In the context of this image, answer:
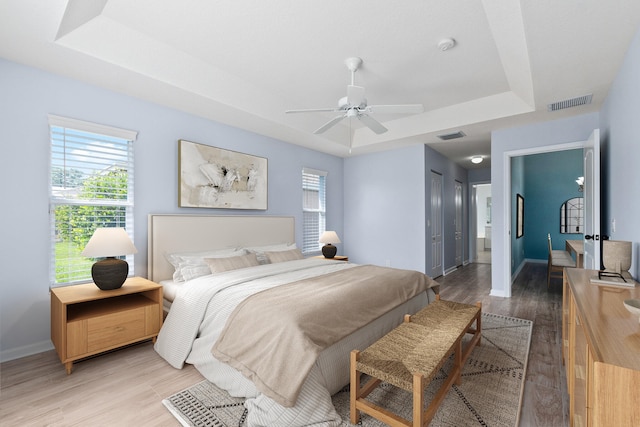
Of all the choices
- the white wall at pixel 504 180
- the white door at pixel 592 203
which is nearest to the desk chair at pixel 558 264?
the white wall at pixel 504 180

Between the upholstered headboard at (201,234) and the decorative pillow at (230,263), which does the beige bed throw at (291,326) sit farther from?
the upholstered headboard at (201,234)

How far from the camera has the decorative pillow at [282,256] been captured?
3.89m

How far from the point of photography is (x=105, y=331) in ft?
8.14

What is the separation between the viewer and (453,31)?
102 inches

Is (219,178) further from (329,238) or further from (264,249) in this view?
(329,238)

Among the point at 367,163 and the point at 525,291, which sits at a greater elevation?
the point at 367,163

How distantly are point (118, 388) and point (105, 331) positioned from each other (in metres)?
0.55

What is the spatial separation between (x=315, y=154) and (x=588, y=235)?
4.10 meters

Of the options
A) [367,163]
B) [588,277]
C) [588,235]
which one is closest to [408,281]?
[588,277]

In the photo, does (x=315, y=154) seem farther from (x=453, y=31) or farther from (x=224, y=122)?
(x=453, y=31)

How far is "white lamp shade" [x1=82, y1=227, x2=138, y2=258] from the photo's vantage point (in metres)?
2.59

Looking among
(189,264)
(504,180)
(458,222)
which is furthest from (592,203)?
(458,222)

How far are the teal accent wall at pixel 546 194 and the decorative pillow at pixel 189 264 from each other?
8.02m

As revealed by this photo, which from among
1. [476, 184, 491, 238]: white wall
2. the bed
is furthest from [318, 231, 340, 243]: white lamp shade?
[476, 184, 491, 238]: white wall
